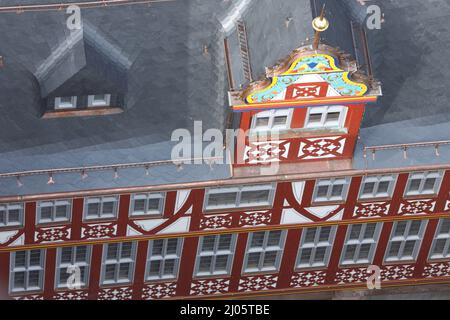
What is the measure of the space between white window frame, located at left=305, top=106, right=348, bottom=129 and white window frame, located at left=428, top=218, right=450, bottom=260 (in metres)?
12.0

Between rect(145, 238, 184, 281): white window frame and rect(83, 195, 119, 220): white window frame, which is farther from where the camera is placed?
rect(145, 238, 184, 281): white window frame

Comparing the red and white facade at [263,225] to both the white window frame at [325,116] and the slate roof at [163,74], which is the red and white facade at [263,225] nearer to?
the white window frame at [325,116]

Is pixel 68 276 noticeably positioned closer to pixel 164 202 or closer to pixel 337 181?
pixel 164 202

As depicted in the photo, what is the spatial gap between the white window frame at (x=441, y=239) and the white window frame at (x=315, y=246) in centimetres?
641

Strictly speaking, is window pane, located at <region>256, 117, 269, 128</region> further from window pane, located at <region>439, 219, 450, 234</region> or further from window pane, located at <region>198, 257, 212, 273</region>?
window pane, located at <region>439, 219, 450, 234</region>

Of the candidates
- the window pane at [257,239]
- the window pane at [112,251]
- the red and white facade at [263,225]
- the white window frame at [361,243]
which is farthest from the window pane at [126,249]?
the white window frame at [361,243]

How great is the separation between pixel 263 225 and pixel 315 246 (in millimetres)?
4502

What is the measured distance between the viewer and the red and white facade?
112 meters

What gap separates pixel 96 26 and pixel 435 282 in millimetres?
26847

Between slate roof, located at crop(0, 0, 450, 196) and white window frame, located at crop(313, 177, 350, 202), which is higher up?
slate roof, located at crop(0, 0, 450, 196)

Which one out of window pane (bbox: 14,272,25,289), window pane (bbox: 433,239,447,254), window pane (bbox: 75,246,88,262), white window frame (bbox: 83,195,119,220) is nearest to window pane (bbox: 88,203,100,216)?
white window frame (bbox: 83,195,119,220)

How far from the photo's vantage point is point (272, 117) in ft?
364

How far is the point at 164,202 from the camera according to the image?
114500mm

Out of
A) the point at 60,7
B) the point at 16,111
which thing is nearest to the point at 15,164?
the point at 16,111
